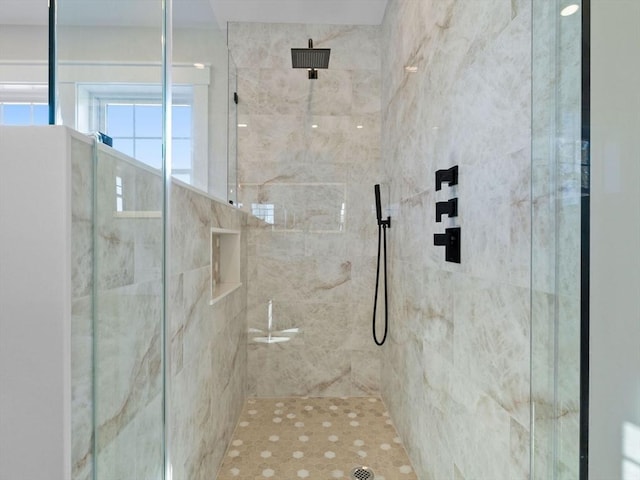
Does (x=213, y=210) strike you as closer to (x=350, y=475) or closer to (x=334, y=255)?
(x=334, y=255)

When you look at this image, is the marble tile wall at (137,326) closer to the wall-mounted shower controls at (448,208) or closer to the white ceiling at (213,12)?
the white ceiling at (213,12)

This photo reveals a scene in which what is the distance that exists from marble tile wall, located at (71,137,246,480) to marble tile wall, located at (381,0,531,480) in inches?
37.4

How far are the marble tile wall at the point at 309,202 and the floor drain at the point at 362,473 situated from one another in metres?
0.83

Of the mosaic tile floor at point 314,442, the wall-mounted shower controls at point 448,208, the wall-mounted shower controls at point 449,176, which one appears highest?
the wall-mounted shower controls at point 449,176

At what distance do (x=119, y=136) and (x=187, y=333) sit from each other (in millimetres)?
711

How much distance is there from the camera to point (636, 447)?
1.51 feet

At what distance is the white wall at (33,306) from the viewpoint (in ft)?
1.85

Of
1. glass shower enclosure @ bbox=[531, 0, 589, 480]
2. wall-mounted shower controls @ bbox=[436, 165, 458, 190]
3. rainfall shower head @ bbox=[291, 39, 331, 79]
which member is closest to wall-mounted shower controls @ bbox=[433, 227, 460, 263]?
wall-mounted shower controls @ bbox=[436, 165, 458, 190]

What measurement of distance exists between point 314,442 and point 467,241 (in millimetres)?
1463

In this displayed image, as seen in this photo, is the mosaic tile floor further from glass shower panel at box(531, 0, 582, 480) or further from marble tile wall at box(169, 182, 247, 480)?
glass shower panel at box(531, 0, 582, 480)

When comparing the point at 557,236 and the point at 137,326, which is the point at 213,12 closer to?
the point at 137,326

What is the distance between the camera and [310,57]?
7.01 feet

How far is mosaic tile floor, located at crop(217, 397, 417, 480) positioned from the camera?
1.69 meters

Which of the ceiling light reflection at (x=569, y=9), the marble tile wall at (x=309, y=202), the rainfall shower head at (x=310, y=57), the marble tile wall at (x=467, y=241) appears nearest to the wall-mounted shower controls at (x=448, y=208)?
the marble tile wall at (x=467, y=241)
